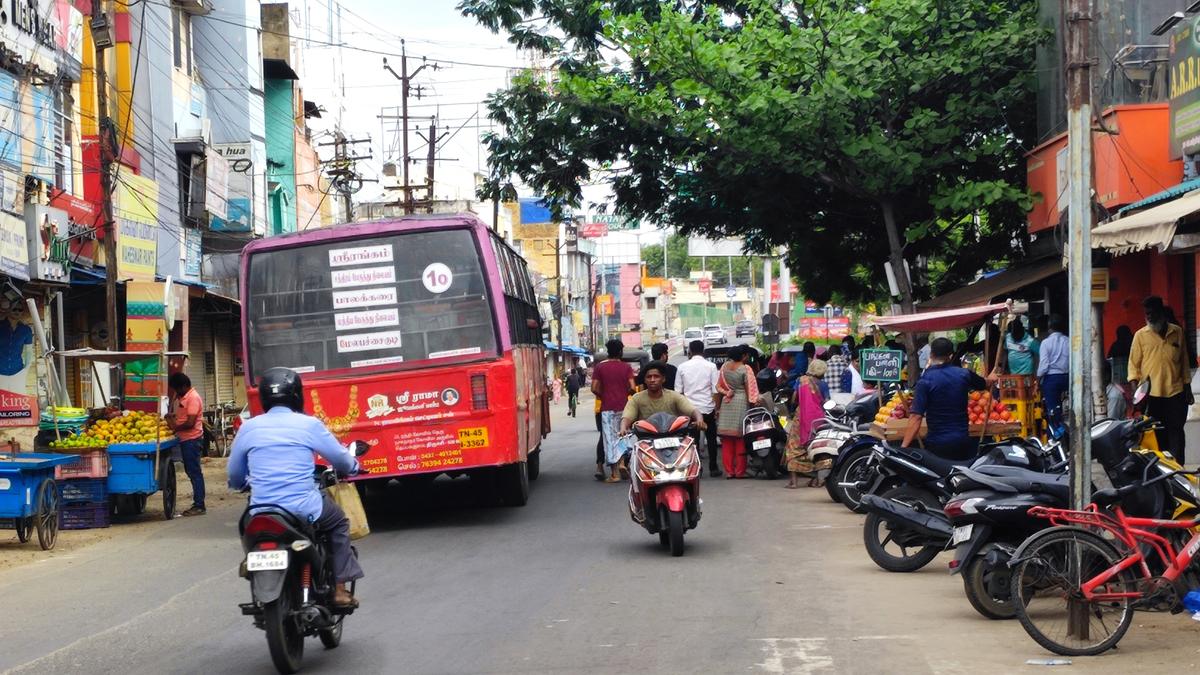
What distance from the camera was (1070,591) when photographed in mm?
7316

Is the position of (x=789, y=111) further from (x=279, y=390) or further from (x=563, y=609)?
(x=279, y=390)

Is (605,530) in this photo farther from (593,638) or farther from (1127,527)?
(1127,527)

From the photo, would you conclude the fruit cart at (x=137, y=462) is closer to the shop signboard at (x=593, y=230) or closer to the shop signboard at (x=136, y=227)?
the shop signboard at (x=136, y=227)

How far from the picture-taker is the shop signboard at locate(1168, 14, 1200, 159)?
15375mm

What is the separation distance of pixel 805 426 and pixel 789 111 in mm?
4483

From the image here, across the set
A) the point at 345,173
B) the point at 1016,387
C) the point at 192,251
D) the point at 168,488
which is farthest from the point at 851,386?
the point at 345,173

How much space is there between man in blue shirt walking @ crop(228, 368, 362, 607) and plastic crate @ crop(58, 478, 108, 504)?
8659 mm

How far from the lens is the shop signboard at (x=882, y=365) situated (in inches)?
727

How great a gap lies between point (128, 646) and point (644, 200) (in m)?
16.1

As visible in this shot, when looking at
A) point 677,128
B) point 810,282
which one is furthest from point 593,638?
point 810,282

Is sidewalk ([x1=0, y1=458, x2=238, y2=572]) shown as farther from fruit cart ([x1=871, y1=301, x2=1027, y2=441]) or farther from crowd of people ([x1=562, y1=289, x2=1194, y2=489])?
fruit cart ([x1=871, y1=301, x2=1027, y2=441])

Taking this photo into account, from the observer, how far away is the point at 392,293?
13.9 metres

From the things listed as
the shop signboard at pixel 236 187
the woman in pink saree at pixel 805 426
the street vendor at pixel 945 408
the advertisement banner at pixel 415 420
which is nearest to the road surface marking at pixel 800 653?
the street vendor at pixel 945 408

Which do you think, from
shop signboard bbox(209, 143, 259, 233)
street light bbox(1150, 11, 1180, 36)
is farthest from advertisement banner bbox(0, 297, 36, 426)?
street light bbox(1150, 11, 1180, 36)
